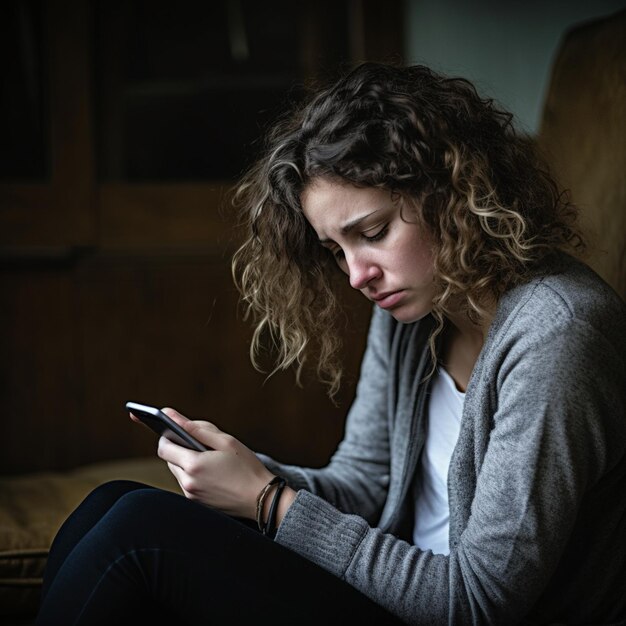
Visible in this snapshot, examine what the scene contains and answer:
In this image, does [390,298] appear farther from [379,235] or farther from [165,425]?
[165,425]

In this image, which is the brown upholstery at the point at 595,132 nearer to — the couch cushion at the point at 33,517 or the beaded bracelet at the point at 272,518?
the beaded bracelet at the point at 272,518

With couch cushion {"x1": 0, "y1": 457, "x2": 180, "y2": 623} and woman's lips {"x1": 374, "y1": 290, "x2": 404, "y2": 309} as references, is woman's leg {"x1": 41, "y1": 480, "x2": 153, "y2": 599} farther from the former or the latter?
woman's lips {"x1": 374, "y1": 290, "x2": 404, "y2": 309}

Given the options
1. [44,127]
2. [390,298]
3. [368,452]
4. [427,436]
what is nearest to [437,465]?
[427,436]

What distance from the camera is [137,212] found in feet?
7.09

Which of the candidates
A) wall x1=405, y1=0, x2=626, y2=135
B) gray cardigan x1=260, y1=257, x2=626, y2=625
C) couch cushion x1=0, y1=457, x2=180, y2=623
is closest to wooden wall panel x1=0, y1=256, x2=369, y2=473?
couch cushion x1=0, y1=457, x2=180, y2=623

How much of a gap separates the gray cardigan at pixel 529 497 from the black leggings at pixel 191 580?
0.18 ft

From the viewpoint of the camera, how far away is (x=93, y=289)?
83.7 inches

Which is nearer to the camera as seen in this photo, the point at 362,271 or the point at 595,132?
the point at 362,271

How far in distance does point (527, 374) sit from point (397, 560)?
0.78 feet

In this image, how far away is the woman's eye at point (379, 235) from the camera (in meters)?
1.08

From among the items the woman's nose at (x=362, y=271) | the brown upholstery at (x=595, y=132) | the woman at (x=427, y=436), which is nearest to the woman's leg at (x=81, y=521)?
the woman at (x=427, y=436)

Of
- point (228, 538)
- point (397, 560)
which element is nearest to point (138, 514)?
point (228, 538)

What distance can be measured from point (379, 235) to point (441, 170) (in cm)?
10

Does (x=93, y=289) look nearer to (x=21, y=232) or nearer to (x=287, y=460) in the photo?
(x=21, y=232)
